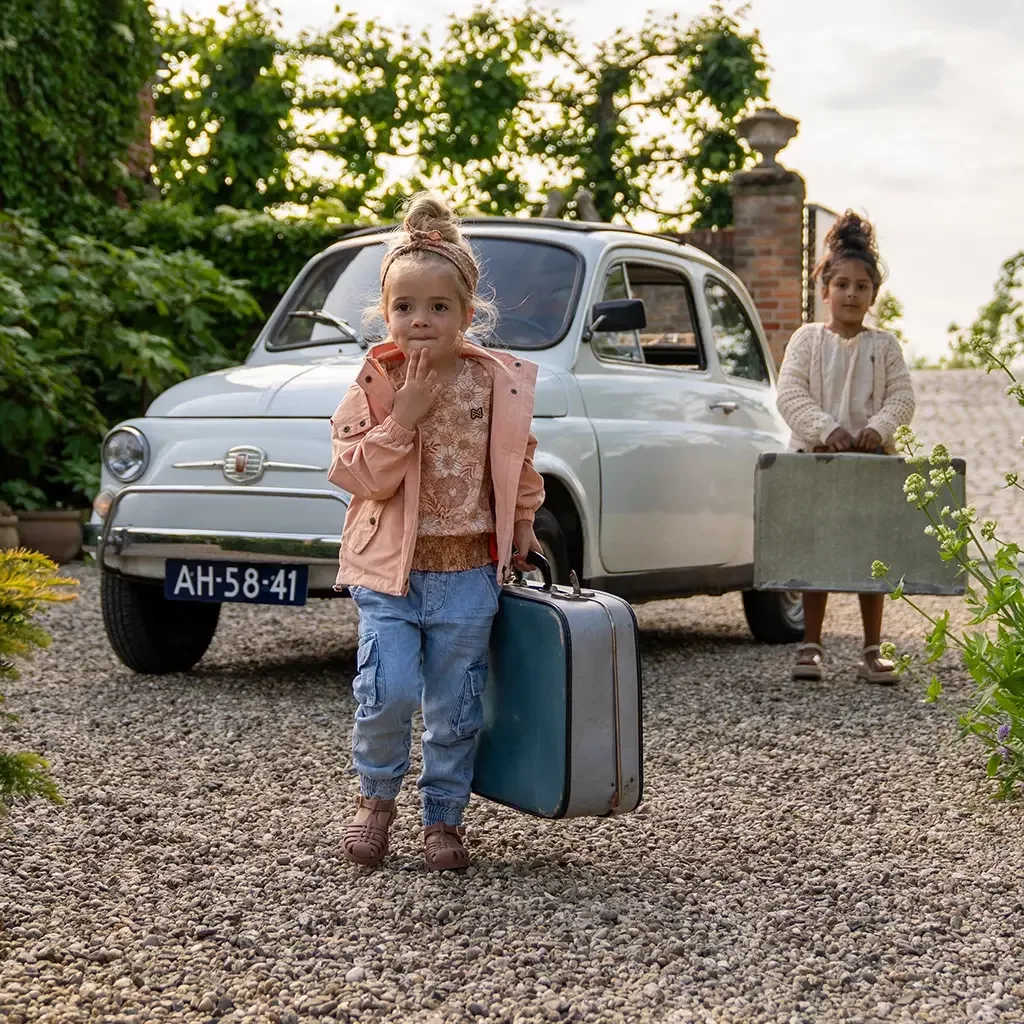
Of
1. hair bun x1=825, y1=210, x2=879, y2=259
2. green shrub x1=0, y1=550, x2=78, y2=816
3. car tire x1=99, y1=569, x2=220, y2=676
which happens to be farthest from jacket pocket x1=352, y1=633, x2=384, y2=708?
hair bun x1=825, y1=210, x2=879, y2=259

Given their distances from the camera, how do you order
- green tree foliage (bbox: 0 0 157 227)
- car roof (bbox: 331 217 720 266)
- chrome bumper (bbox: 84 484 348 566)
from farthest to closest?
green tree foliage (bbox: 0 0 157 227)
car roof (bbox: 331 217 720 266)
chrome bumper (bbox: 84 484 348 566)

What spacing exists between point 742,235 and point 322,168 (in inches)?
300

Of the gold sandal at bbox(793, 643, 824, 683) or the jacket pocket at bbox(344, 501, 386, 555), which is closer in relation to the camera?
the jacket pocket at bbox(344, 501, 386, 555)

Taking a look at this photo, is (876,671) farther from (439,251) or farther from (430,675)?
(439,251)

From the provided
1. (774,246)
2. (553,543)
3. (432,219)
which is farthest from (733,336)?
(774,246)

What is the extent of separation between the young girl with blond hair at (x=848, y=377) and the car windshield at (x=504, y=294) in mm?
961

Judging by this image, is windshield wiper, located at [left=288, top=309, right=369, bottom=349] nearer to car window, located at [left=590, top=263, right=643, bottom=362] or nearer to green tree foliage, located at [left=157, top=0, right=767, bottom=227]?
car window, located at [left=590, top=263, right=643, bottom=362]

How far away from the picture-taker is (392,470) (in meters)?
3.50

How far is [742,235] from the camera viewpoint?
12758 mm

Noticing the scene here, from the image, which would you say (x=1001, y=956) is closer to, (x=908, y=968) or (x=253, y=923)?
(x=908, y=968)

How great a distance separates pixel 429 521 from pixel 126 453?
2740 mm

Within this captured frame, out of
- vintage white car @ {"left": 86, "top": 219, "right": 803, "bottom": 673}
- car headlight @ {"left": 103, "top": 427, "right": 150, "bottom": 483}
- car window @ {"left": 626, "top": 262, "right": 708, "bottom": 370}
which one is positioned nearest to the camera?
vintage white car @ {"left": 86, "top": 219, "right": 803, "bottom": 673}

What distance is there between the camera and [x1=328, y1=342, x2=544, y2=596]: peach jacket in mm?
3502

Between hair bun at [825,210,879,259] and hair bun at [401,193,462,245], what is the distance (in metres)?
2.92
